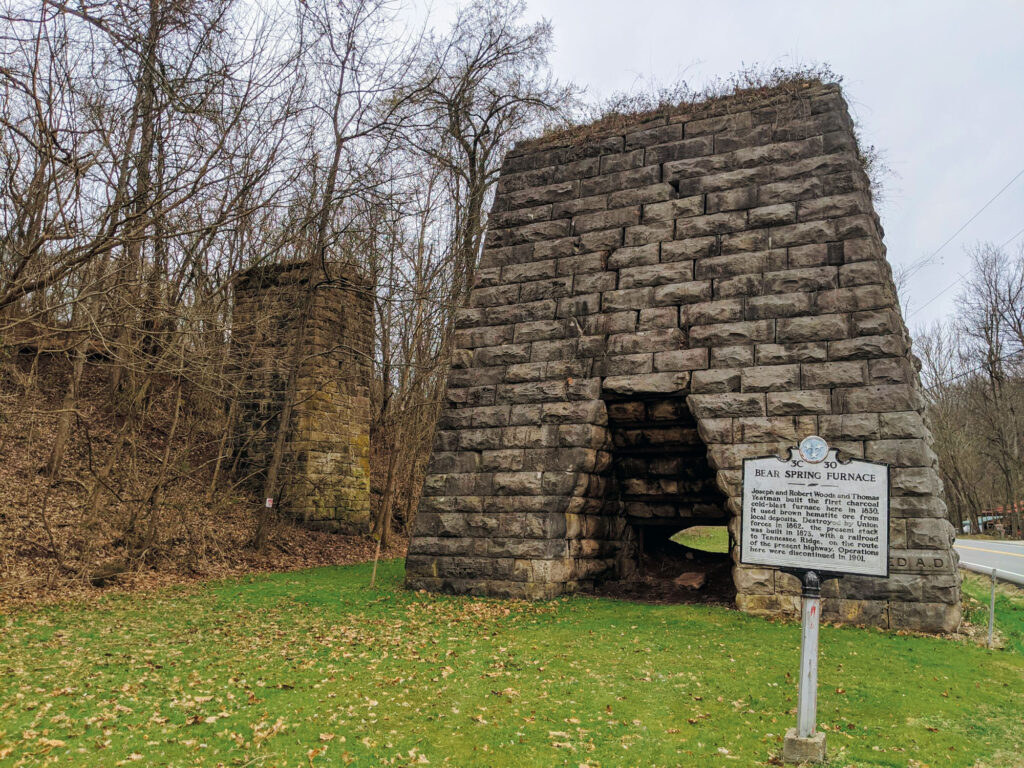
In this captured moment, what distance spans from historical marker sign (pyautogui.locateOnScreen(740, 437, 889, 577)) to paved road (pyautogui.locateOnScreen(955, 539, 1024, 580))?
10.1m

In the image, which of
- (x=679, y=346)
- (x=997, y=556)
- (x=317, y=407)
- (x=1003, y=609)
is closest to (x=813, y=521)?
(x=679, y=346)

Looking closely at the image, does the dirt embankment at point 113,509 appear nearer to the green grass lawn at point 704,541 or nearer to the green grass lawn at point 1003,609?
the green grass lawn at point 1003,609

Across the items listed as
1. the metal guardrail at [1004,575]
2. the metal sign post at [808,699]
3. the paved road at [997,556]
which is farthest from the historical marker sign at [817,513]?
the paved road at [997,556]

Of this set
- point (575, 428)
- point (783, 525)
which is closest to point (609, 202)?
point (575, 428)

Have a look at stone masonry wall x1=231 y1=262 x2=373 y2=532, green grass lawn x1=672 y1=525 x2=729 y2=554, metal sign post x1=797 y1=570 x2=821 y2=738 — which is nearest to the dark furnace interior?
metal sign post x1=797 y1=570 x2=821 y2=738

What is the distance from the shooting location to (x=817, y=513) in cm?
508

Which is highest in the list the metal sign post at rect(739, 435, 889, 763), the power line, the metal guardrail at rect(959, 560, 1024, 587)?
the power line

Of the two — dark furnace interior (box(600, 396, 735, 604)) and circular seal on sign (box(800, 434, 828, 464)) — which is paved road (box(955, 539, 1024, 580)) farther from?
circular seal on sign (box(800, 434, 828, 464))

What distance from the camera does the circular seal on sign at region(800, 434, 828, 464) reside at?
16.6 ft

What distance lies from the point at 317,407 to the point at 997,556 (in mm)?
16983

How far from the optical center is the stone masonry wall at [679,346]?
835 cm

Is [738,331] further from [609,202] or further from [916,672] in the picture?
[916,672]

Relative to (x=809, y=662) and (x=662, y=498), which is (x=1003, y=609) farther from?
(x=809, y=662)

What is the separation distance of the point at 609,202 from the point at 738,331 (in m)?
2.66
